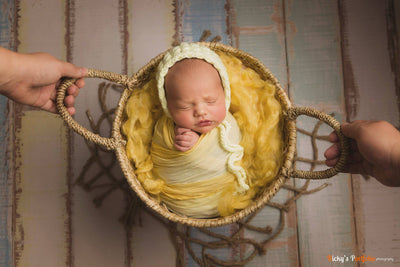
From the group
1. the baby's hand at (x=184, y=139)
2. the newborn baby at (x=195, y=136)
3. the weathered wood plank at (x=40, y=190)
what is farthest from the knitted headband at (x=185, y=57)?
the weathered wood plank at (x=40, y=190)

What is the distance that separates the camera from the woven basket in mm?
1088

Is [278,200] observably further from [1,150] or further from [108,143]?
[1,150]

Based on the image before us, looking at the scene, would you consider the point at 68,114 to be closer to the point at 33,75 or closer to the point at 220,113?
the point at 33,75

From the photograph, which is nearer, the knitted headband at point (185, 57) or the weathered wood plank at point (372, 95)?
the knitted headband at point (185, 57)

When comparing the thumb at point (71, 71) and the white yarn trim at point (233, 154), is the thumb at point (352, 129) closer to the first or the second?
the white yarn trim at point (233, 154)

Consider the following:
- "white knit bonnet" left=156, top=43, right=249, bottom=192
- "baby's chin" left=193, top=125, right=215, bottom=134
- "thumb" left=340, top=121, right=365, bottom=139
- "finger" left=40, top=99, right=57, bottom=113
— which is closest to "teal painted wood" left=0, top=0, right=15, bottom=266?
"finger" left=40, top=99, right=57, bottom=113

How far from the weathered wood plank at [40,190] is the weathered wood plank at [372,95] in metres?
1.37

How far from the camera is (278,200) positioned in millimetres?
1517

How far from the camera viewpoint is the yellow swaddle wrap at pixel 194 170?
1.22 m

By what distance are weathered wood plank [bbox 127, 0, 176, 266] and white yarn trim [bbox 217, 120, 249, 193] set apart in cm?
49

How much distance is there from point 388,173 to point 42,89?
1158 mm

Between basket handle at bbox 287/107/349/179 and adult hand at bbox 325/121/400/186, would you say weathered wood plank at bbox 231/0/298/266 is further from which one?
adult hand at bbox 325/121/400/186

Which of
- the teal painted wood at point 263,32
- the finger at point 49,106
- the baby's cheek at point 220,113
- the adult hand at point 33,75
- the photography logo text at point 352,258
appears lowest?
the photography logo text at point 352,258

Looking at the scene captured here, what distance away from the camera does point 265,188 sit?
129cm
